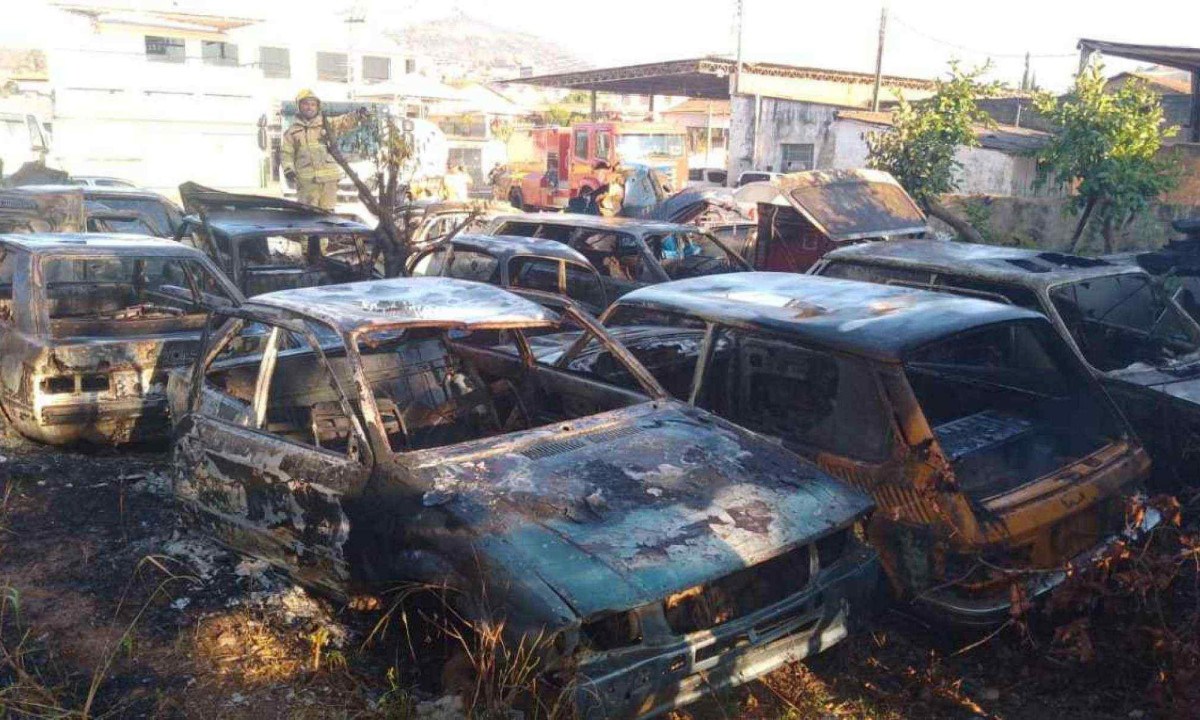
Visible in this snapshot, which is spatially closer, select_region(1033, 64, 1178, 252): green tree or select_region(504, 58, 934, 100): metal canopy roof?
select_region(1033, 64, 1178, 252): green tree

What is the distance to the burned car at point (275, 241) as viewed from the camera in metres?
8.70

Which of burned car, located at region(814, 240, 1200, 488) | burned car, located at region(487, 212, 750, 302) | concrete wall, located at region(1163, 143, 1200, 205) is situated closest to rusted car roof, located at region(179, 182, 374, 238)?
burned car, located at region(487, 212, 750, 302)

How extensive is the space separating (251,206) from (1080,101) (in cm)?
928

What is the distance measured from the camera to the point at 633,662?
305 centimetres

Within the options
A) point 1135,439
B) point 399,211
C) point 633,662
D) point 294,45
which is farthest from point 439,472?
point 294,45

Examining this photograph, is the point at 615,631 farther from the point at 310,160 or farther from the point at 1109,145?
the point at 310,160

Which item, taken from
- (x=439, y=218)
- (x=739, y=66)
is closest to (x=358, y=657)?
(x=439, y=218)

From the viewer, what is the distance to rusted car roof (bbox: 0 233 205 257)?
6.42 m

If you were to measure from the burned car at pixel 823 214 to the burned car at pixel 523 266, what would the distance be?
2003 mm

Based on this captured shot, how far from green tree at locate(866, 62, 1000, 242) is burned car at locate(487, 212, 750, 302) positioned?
3847 mm

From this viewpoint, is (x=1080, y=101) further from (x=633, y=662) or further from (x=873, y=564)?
(x=633, y=662)

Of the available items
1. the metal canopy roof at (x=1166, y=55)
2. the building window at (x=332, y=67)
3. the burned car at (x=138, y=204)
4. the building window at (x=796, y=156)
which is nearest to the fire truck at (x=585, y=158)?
the building window at (x=796, y=156)

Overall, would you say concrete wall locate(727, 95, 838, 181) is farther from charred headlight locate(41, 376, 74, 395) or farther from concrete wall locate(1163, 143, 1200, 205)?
charred headlight locate(41, 376, 74, 395)

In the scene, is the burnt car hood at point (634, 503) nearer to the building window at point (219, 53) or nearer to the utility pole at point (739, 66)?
the utility pole at point (739, 66)
